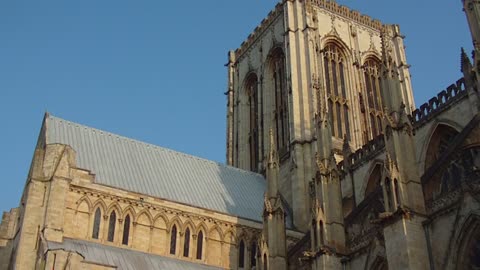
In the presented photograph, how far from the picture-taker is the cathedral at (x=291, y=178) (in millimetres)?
17812

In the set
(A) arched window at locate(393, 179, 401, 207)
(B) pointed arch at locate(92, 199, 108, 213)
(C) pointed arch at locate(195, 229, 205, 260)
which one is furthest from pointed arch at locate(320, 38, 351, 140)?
(A) arched window at locate(393, 179, 401, 207)

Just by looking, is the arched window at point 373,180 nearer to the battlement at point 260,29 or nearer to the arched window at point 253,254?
the arched window at point 253,254

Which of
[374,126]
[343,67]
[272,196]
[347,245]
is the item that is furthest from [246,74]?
[347,245]

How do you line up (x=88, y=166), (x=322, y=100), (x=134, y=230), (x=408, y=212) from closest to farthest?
(x=408, y=212) → (x=134, y=230) → (x=88, y=166) → (x=322, y=100)

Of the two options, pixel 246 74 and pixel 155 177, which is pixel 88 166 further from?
pixel 246 74

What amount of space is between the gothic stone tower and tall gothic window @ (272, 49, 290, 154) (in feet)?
0.20

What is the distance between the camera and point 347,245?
2078 cm

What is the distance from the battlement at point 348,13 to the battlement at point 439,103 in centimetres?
1576

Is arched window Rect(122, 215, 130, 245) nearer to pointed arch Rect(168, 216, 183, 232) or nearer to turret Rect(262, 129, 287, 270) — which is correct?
pointed arch Rect(168, 216, 183, 232)

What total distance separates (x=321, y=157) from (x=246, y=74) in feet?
62.6

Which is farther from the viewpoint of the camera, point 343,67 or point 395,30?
point 395,30

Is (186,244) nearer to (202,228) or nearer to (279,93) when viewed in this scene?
(202,228)

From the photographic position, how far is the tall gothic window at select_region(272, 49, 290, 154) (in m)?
36.3

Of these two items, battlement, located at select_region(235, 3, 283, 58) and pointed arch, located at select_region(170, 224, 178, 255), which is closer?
pointed arch, located at select_region(170, 224, 178, 255)
